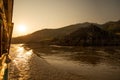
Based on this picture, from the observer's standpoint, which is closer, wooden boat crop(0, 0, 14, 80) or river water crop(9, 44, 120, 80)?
wooden boat crop(0, 0, 14, 80)

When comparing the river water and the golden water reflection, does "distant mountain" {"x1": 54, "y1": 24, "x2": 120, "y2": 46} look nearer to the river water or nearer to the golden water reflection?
the river water

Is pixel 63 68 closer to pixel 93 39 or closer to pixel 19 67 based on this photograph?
pixel 19 67

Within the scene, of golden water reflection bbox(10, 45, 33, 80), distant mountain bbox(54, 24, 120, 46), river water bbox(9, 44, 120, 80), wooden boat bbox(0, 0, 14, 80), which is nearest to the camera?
wooden boat bbox(0, 0, 14, 80)

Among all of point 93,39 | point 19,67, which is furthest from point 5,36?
point 93,39

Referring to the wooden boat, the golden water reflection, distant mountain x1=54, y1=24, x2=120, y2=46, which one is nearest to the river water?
the golden water reflection

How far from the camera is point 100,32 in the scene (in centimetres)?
5653

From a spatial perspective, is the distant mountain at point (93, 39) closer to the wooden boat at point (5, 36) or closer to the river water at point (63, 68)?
the river water at point (63, 68)

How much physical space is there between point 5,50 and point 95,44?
39552 millimetres

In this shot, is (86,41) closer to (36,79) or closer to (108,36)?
(108,36)

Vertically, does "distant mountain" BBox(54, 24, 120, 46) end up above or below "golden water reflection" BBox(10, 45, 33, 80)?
above

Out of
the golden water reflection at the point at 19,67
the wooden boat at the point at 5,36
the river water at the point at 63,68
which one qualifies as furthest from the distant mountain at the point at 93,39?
the wooden boat at the point at 5,36

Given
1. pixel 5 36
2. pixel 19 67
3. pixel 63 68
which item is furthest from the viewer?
pixel 63 68

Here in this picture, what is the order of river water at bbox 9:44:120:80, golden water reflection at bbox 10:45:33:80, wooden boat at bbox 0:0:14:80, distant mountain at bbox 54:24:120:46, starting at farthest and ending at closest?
distant mountain at bbox 54:24:120:46
river water at bbox 9:44:120:80
golden water reflection at bbox 10:45:33:80
wooden boat at bbox 0:0:14:80

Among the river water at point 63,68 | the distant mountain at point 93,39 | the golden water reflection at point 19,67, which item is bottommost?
the river water at point 63,68
